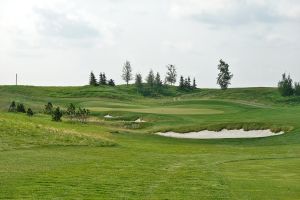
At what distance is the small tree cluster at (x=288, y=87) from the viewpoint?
154238 millimetres

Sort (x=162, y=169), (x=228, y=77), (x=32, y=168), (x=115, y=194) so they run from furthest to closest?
(x=228, y=77), (x=162, y=169), (x=32, y=168), (x=115, y=194)

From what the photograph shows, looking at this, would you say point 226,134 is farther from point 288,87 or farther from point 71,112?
point 288,87

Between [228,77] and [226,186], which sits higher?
[228,77]

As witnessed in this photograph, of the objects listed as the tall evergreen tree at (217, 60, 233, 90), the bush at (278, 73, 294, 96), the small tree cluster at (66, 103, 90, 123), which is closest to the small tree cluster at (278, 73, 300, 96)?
the bush at (278, 73, 294, 96)

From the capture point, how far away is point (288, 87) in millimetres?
154625

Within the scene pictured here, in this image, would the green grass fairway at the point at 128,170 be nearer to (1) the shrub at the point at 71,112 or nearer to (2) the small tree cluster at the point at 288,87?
(1) the shrub at the point at 71,112

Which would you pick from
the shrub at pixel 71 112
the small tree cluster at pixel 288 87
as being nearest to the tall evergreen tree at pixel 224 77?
the small tree cluster at pixel 288 87

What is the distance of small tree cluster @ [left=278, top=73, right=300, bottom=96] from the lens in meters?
154

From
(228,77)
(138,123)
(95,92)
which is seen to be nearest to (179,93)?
(228,77)

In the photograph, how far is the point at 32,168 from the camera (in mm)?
27891

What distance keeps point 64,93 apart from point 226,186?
157m

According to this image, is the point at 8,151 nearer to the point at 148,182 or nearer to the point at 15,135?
the point at 15,135

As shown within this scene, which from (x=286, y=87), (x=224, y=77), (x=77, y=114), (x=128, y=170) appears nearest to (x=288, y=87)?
(x=286, y=87)

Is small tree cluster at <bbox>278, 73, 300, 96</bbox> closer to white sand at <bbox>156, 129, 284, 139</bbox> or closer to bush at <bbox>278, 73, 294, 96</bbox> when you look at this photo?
bush at <bbox>278, 73, 294, 96</bbox>
